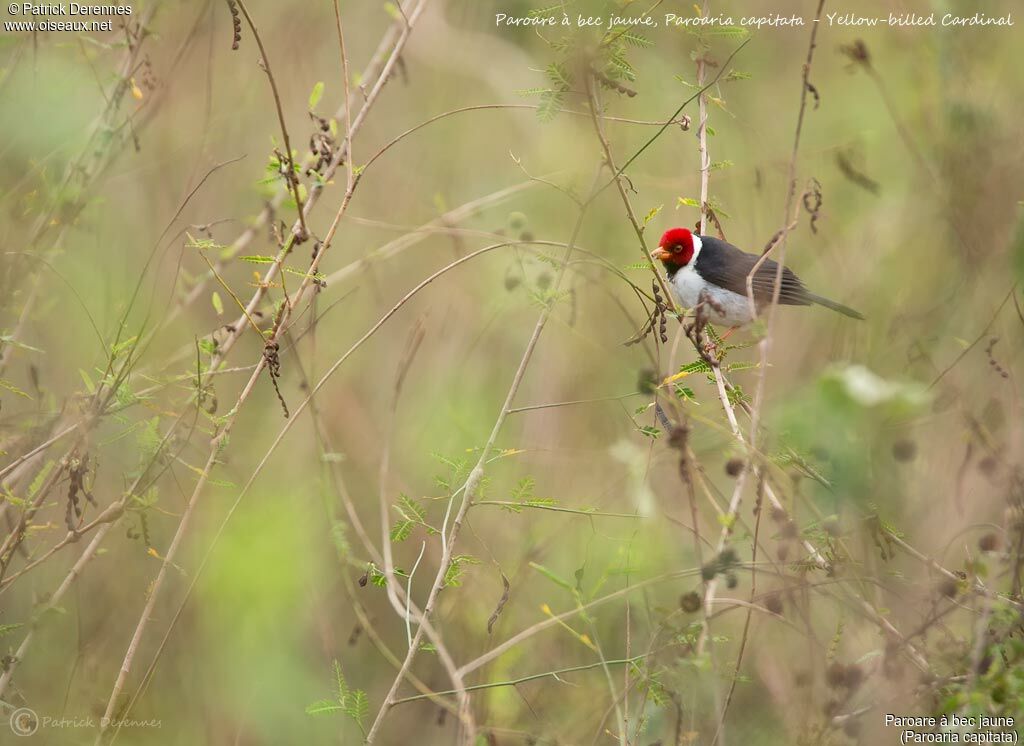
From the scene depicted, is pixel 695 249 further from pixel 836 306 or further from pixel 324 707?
pixel 324 707

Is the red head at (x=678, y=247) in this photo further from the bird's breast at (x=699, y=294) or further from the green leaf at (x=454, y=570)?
the green leaf at (x=454, y=570)

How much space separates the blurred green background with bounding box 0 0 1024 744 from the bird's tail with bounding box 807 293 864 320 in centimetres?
9

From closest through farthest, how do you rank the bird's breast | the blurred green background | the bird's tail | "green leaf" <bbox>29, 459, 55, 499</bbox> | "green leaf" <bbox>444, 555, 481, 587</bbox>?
Answer: the blurred green background < "green leaf" <bbox>444, 555, 481, 587</bbox> < "green leaf" <bbox>29, 459, 55, 499</bbox> < the bird's tail < the bird's breast

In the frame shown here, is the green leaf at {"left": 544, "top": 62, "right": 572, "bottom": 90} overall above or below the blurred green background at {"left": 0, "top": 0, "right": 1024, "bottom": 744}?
above

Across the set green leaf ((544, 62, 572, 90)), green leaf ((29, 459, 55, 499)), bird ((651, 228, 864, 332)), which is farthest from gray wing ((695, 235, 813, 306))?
green leaf ((29, 459, 55, 499))

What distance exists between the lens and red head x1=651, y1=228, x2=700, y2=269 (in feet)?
17.6

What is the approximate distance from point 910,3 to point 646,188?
1.96 metres

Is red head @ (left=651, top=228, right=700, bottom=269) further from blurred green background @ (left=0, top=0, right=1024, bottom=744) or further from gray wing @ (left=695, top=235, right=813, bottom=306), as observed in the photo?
blurred green background @ (left=0, top=0, right=1024, bottom=744)

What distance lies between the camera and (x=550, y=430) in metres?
5.30

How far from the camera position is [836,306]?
4469 mm

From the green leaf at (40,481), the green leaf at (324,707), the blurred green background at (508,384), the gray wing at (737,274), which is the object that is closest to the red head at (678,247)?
the gray wing at (737,274)

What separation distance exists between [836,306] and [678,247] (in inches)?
46.3

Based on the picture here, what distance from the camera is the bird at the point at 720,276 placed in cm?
497

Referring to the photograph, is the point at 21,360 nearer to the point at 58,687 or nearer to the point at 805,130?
the point at 58,687
